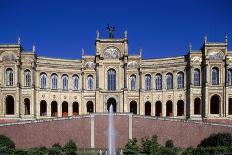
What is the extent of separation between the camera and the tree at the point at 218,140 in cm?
4170

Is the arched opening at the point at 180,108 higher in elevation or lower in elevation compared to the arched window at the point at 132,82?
lower

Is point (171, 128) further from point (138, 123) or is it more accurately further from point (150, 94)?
point (150, 94)

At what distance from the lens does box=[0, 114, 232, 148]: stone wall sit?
4688cm

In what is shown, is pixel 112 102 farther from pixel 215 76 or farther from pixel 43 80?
pixel 215 76

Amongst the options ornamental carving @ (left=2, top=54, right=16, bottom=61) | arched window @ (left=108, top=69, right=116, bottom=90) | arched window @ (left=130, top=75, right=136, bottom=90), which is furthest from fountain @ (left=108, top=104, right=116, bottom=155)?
ornamental carving @ (left=2, top=54, right=16, bottom=61)

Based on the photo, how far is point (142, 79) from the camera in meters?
62.8

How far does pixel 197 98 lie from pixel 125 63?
1254 cm

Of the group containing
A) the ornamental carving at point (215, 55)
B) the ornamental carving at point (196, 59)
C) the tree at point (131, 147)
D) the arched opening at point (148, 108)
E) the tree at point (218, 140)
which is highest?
the ornamental carving at point (215, 55)

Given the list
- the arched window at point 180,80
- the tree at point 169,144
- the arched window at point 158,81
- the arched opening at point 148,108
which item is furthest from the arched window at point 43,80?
the tree at point 169,144

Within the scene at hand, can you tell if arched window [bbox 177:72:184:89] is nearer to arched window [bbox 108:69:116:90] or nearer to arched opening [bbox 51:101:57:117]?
arched window [bbox 108:69:116:90]

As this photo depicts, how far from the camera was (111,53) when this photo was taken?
206 ft

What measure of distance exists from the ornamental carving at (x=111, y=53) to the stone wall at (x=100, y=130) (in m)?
15.4

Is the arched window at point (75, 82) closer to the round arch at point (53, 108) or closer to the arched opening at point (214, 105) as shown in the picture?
the round arch at point (53, 108)

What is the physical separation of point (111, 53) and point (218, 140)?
25997mm
